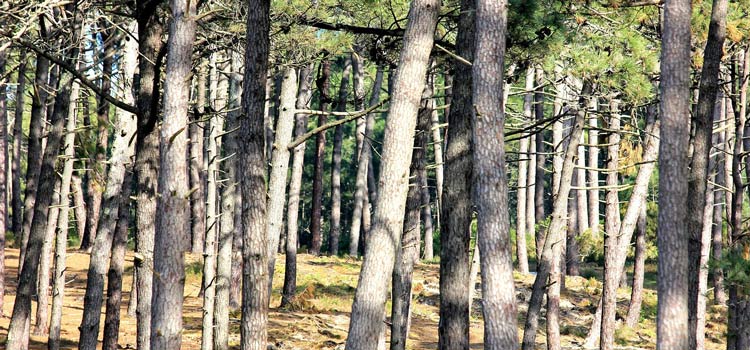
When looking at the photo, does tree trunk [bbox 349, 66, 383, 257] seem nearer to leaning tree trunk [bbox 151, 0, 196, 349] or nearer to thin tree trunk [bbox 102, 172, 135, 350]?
thin tree trunk [bbox 102, 172, 135, 350]

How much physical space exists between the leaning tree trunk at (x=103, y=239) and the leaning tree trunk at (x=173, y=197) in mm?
2716

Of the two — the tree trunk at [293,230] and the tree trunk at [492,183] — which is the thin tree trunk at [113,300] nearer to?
the tree trunk at [492,183]

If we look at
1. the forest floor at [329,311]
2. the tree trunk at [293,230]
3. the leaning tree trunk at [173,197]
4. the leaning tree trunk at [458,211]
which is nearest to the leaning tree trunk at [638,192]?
the forest floor at [329,311]

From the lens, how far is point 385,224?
27.0 feet

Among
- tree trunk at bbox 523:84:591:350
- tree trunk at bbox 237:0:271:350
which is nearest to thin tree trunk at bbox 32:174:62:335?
tree trunk at bbox 237:0:271:350

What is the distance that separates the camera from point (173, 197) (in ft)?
25.7

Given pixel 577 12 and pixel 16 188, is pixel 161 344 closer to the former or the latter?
pixel 577 12

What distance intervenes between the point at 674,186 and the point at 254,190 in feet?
13.7

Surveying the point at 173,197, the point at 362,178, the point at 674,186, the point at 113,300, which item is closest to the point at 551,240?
the point at 674,186

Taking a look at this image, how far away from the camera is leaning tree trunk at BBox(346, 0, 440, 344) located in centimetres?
805

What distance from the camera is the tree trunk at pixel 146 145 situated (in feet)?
30.0

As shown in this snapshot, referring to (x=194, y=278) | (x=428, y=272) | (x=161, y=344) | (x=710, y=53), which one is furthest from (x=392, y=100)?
(x=428, y=272)

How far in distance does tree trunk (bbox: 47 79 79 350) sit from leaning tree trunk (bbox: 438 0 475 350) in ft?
18.2

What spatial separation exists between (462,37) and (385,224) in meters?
2.66
